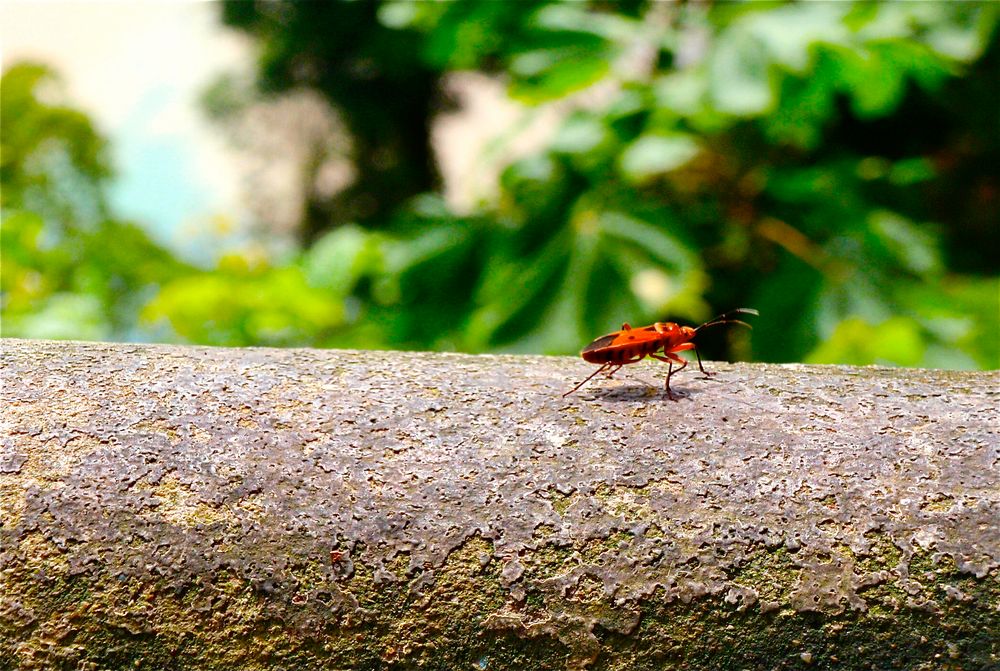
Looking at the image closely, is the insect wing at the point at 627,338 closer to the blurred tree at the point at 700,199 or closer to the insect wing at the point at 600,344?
the insect wing at the point at 600,344

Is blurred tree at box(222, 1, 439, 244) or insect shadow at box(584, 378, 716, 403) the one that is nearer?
insect shadow at box(584, 378, 716, 403)

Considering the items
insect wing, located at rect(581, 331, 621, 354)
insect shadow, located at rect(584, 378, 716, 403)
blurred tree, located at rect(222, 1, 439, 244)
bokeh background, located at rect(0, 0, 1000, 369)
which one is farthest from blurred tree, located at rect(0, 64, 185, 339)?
blurred tree, located at rect(222, 1, 439, 244)

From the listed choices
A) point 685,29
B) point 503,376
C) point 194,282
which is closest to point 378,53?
point 685,29

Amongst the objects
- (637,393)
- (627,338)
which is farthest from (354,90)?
(637,393)

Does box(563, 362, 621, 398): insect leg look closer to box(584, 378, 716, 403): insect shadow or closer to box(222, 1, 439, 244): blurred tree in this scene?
box(584, 378, 716, 403): insect shadow

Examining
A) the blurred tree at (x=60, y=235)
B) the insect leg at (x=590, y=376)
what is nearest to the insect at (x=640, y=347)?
the insect leg at (x=590, y=376)

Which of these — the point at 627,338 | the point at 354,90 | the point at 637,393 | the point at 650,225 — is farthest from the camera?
the point at 354,90

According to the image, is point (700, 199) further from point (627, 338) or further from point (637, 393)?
point (637, 393)

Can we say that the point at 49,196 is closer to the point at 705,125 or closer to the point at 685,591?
the point at 705,125
